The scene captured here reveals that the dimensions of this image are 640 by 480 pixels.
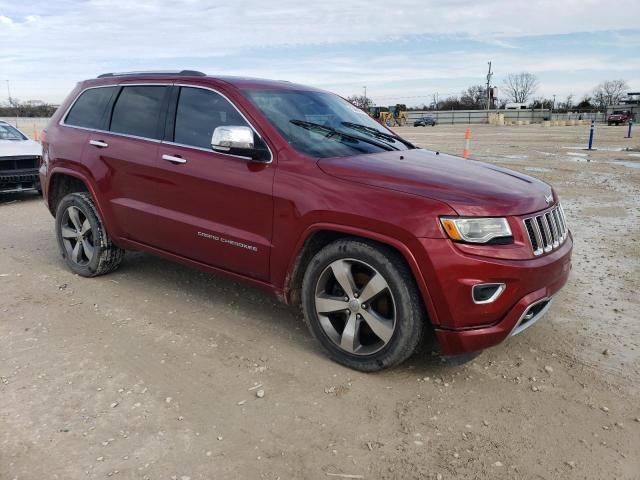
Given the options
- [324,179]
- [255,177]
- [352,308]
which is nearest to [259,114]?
[255,177]

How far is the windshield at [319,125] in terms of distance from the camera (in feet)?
12.6

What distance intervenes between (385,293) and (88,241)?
317cm

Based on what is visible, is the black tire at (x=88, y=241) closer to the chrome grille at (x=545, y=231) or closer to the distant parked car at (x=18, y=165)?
the chrome grille at (x=545, y=231)

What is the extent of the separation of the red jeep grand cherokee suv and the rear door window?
13 millimetres

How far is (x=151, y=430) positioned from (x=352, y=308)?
131 centimetres

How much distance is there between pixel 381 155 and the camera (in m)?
3.89

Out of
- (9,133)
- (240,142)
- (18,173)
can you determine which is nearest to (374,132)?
(240,142)

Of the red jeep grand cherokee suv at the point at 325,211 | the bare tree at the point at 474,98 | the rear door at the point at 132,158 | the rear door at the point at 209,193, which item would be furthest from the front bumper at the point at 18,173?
the bare tree at the point at 474,98

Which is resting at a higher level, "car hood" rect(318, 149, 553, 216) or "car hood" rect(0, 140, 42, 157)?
"car hood" rect(318, 149, 553, 216)

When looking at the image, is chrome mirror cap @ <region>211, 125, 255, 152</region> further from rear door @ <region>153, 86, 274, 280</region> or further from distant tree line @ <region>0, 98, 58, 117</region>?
distant tree line @ <region>0, 98, 58, 117</region>

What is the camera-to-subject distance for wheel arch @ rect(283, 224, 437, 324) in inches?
124

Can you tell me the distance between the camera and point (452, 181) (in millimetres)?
3334

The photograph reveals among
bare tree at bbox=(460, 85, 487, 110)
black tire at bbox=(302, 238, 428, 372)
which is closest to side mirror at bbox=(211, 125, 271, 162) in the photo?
black tire at bbox=(302, 238, 428, 372)

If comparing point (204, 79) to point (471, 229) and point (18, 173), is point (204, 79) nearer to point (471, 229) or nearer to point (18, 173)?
point (471, 229)
